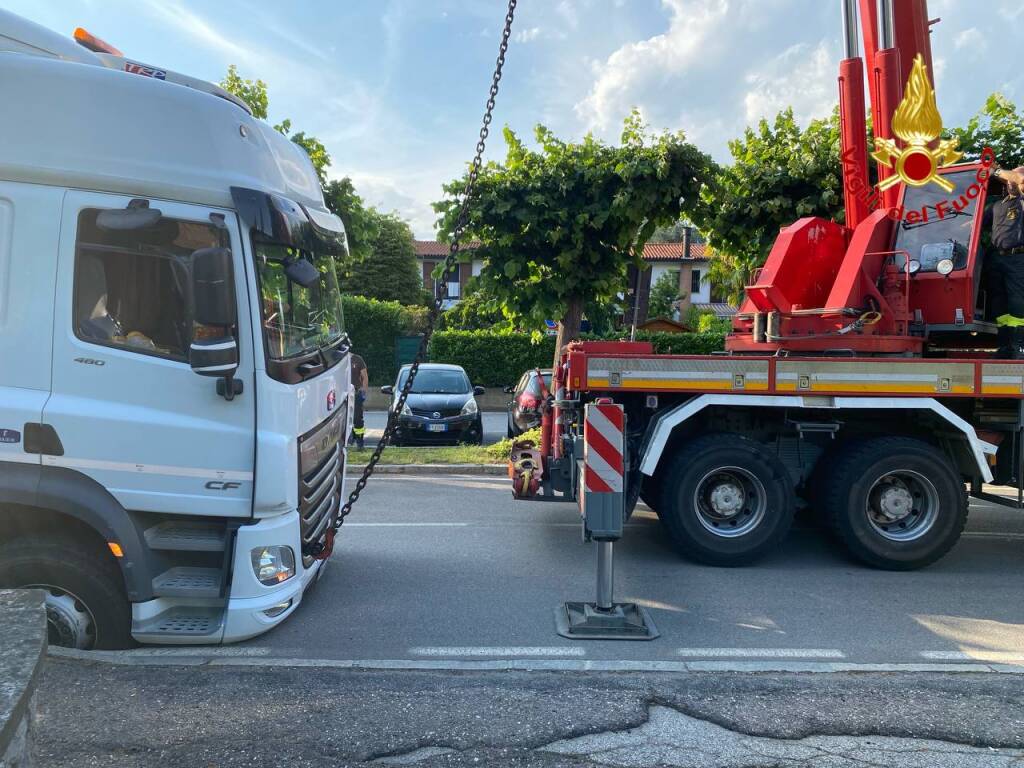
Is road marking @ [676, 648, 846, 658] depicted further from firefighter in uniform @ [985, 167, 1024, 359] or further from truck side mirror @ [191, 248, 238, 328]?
firefighter in uniform @ [985, 167, 1024, 359]

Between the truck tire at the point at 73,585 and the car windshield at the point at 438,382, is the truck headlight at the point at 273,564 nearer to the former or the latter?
the truck tire at the point at 73,585

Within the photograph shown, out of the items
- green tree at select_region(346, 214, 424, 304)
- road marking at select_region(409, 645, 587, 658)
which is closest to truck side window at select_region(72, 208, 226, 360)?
road marking at select_region(409, 645, 587, 658)

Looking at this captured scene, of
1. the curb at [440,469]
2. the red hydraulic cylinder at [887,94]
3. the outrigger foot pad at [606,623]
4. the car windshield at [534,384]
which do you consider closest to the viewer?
the outrigger foot pad at [606,623]

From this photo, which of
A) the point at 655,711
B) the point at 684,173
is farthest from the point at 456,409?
the point at 655,711

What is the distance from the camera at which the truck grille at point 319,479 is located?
4.18 metres

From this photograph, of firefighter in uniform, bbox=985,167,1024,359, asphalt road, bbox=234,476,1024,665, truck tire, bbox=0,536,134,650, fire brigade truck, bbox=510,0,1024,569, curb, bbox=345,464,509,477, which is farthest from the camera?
curb, bbox=345,464,509,477

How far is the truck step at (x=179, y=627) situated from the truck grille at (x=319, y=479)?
0.59 metres

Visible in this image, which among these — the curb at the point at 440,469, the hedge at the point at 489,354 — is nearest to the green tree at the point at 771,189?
the curb at the point at 440,469

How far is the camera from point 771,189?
9672 mm

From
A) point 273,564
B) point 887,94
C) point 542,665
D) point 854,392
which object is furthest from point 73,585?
point 887,94

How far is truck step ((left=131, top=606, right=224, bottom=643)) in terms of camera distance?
389cm

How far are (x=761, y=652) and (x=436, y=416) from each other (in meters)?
9.19

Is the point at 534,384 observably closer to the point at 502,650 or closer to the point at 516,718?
the point at 502,650

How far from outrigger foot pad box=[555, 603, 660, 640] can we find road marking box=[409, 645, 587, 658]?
0.18 m
